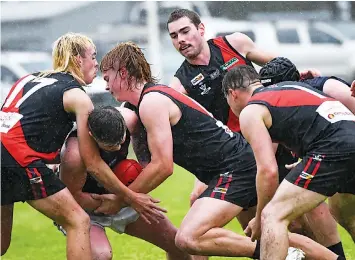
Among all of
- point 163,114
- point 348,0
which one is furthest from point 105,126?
point 348,0

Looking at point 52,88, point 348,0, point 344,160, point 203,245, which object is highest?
point 52,88

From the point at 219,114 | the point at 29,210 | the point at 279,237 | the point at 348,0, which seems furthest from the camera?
the point at 348,0

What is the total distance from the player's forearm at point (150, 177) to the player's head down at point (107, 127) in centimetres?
30

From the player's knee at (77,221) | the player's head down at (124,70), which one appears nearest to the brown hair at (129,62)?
the player's head down at (124,70)

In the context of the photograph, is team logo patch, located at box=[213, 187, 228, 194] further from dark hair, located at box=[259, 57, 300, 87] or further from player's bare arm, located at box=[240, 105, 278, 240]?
dark hair, located at box=[259, 57, 300, 87]

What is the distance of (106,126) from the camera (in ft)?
20.5

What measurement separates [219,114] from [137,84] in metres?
1.64

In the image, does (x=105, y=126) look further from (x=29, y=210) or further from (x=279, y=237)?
(x=29, y=210)

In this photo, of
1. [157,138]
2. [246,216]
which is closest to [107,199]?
[157,138]

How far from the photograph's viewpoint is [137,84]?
6723 millimetres

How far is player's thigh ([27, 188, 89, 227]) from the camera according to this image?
628 cm

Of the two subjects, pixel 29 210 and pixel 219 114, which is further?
pixel 29 210

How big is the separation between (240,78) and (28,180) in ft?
5.60

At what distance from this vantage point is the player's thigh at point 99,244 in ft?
21.4
